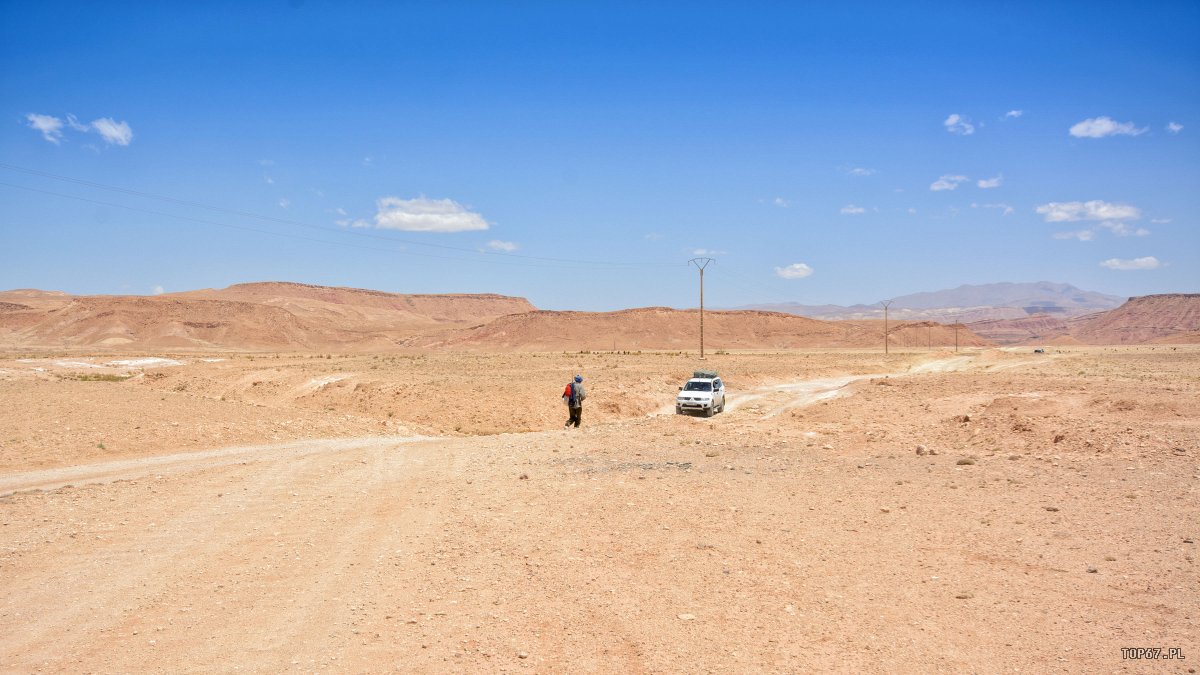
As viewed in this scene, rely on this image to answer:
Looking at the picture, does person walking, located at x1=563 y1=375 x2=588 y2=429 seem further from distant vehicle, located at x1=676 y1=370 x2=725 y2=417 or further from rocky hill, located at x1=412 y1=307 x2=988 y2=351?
rocky hill, located at x1=412 y1=307 x2=988 y2=351

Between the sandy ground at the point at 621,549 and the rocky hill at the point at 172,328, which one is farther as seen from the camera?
the rocky hill at the point at 172,328

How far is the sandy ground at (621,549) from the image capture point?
739 centimetres

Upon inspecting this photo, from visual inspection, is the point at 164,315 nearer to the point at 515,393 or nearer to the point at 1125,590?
the point at 515,393

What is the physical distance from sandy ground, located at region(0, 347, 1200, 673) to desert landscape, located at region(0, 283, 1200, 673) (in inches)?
2.0

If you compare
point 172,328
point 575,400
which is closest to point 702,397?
point 575,400

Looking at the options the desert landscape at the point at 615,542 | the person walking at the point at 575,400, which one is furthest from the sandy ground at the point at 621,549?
the person walking at the point at 575,400

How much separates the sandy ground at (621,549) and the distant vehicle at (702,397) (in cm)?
996

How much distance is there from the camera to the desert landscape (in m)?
7.42

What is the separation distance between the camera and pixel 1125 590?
8516 millimetres

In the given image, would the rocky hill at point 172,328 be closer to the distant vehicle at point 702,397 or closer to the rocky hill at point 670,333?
the rocky hill at point 670,333

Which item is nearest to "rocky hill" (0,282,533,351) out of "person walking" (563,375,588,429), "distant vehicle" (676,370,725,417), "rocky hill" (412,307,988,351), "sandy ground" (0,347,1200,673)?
"rocky hill" (412,307,988,351)

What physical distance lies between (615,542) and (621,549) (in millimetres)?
352

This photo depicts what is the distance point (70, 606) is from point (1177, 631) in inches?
454

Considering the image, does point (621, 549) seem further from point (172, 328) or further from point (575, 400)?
point (172, 328)
